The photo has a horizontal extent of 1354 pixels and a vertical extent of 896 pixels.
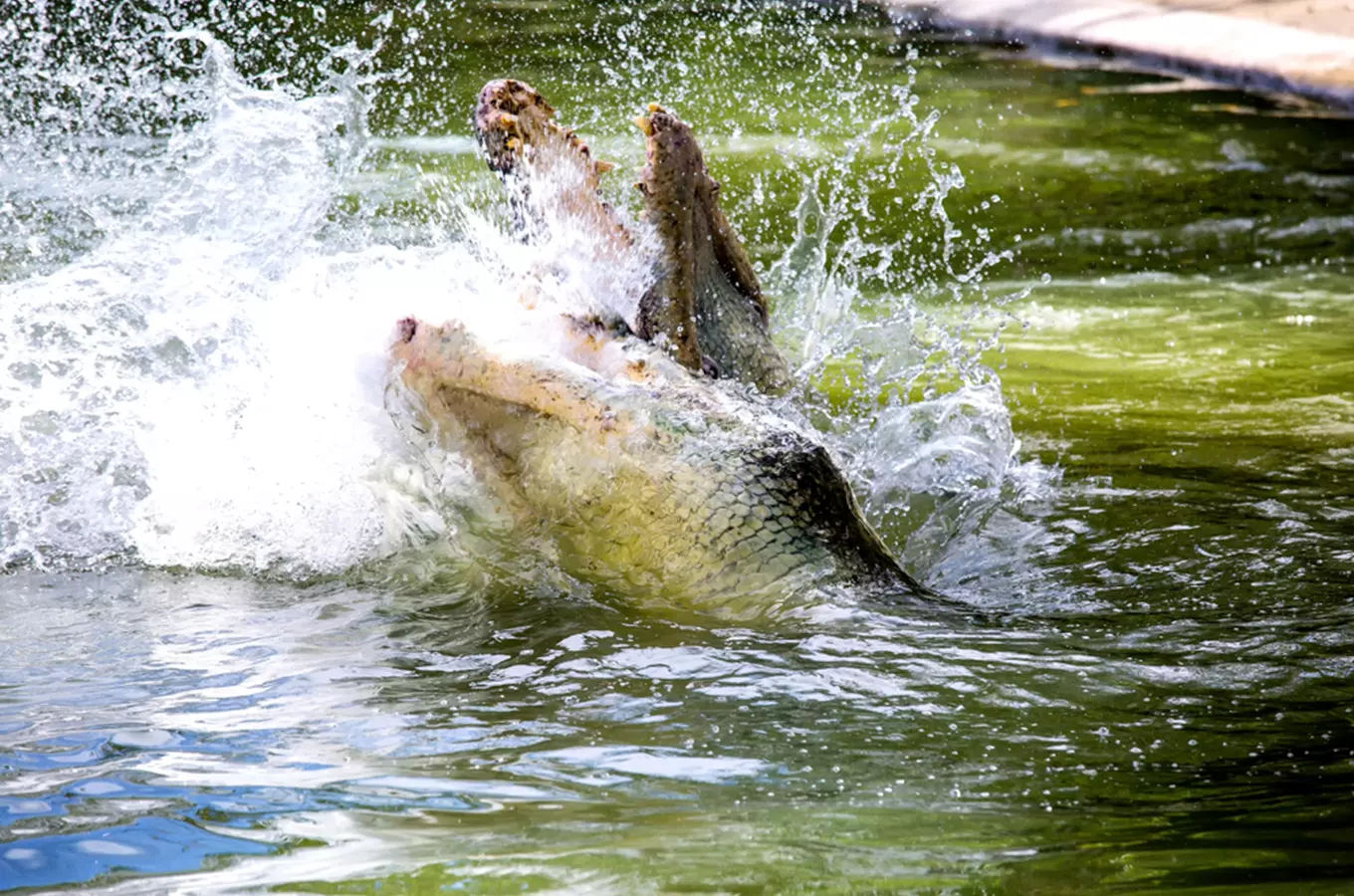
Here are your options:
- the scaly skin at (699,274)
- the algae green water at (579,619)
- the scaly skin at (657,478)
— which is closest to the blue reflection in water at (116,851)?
the algae green water at (579,619)

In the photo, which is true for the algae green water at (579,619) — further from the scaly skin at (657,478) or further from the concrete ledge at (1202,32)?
the concrete ledge at (1202,32)

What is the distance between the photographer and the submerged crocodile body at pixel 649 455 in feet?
10.7

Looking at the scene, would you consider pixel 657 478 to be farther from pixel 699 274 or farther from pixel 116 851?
pixel 116 851

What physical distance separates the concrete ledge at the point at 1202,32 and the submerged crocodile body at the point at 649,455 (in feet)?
26.3

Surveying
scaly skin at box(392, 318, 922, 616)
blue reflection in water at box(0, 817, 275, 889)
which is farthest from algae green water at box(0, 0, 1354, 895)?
scaly skin at box(392, 318, 922, 616)

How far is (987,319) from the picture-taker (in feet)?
24.3

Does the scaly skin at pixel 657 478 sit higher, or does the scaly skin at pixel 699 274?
the scaly skin at pixel 699 274

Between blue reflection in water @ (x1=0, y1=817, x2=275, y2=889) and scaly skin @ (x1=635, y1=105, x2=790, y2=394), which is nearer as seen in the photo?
blue reflection in water @ (x1=0, y1=817, x2=275, y2=889)

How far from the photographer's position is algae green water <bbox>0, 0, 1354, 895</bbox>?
2.15 m

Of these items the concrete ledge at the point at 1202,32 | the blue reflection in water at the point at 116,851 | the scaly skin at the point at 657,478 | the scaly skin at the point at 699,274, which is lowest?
the blue reflection in water at the point at 116,851

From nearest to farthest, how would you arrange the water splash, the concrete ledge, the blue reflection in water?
the blue reflection in water, the water splash, the concrete ledge

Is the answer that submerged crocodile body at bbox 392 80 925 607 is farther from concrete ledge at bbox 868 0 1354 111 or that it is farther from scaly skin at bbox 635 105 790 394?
concrete ledge at bbox 868 0 1354 111

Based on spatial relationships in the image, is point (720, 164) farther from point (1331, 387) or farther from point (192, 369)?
point (192, 369)

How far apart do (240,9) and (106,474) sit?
274 inches
